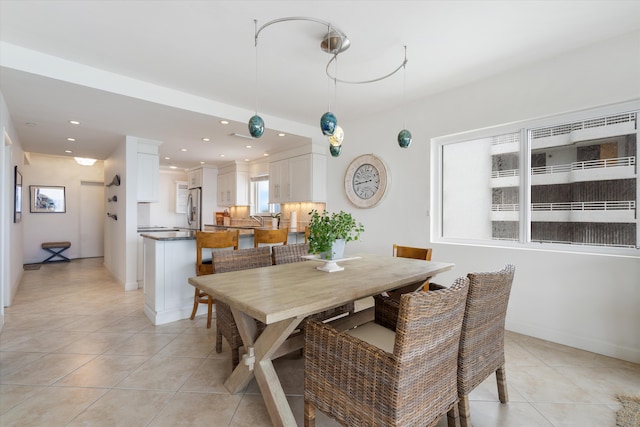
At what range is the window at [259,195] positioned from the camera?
21.9 ft

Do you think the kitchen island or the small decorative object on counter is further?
the small decorative object on counter

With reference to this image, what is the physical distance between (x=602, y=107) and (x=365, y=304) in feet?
9.89

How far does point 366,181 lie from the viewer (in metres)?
4.33

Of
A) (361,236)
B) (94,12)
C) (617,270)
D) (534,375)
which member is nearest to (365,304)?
(361,236)

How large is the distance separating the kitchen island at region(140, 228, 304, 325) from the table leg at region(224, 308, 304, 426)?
1.69 m

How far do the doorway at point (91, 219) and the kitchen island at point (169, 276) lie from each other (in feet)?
18.5

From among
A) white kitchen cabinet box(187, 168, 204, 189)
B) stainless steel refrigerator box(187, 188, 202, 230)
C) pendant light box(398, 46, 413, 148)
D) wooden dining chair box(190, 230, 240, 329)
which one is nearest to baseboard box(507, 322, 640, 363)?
pendant light box(398, 46, 413, 148)

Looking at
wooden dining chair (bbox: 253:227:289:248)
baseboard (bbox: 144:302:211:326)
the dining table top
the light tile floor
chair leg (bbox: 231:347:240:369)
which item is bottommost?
the light tile floor

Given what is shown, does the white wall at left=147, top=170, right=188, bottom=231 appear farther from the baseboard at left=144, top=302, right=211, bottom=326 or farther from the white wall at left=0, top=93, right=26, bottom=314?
the baseboard at left=144, top=302, right=211, bottom=326

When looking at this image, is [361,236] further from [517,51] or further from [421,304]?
[421,304]

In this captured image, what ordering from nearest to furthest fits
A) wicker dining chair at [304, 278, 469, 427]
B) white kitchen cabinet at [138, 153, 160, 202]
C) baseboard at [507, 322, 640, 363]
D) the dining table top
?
1. wicker dining chair at [304, 278, 469, 427]
2. the dining table top
3. baseboard at [507, 322, 640, 363]
4. white kitchen cabinet at [138, 153, 160, 202]

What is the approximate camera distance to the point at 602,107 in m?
2.51

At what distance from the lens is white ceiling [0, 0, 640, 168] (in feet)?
6.82

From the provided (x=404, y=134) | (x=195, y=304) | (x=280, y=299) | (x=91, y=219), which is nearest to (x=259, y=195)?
(x=195, y=304)
